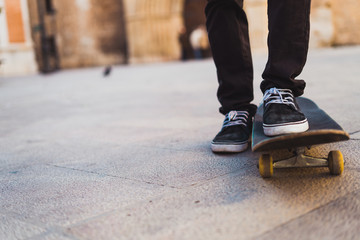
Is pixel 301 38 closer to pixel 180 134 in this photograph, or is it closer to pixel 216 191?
pixel 216 191

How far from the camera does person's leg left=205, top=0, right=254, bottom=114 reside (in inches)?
65.6

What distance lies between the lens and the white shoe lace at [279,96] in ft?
4.50

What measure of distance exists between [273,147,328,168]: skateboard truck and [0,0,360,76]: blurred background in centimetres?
1269

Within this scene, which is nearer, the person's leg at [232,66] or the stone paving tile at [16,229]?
the stone paving tile at [16,229]

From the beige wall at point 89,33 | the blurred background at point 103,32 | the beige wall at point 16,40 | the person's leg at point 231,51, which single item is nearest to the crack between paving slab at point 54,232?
the person's leg at point 231,51

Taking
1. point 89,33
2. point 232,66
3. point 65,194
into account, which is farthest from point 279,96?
point 89,33

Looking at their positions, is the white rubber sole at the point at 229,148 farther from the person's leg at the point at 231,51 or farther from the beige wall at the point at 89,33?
the beige wall at the point at 89,33

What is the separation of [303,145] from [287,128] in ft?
0.23

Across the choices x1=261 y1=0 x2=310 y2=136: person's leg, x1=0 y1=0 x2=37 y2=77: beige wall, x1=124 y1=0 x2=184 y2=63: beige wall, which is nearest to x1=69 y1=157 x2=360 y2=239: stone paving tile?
x1=261 y1=0 x2=310 y2=136: person's leg

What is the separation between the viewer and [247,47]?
→ 1.72 meters

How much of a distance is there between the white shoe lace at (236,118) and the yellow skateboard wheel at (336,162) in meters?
0.50

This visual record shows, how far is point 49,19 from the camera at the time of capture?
68.7 feet

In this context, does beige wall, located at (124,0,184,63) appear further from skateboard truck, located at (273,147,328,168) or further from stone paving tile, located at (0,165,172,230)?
skateboard truck, located at (273,147,328,168)

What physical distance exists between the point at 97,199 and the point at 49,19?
21.2 meters
